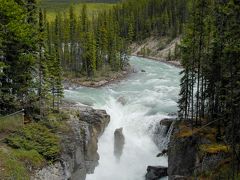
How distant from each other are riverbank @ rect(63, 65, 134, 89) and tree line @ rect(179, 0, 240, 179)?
41.4m

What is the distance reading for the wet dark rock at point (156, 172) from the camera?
135ft

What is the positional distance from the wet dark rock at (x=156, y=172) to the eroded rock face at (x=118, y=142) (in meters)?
8.18

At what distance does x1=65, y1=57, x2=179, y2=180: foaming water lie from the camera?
152ft

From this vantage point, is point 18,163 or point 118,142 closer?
point 18,163

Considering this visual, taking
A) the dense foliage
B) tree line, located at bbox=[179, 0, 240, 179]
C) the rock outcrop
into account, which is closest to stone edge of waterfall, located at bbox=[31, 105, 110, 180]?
the dense foliage

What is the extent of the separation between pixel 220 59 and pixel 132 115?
81.9ft

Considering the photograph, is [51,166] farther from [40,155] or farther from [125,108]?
[125,108]

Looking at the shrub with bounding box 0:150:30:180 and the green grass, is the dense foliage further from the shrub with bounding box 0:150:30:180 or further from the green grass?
the shrub with bounding box 0:150:30:180

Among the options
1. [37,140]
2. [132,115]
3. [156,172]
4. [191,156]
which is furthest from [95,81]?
[191,156]

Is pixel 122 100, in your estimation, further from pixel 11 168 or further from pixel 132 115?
pixel 11 168

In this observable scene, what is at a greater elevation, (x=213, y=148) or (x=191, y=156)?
(x=213, y=148)

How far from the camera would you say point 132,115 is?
58406 mm

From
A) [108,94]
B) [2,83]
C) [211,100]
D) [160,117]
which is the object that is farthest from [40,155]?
[108,94]

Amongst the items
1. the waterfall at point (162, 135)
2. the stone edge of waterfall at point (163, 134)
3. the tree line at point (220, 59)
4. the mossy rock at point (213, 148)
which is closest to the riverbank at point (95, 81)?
the waterfall at point (162, 135)
